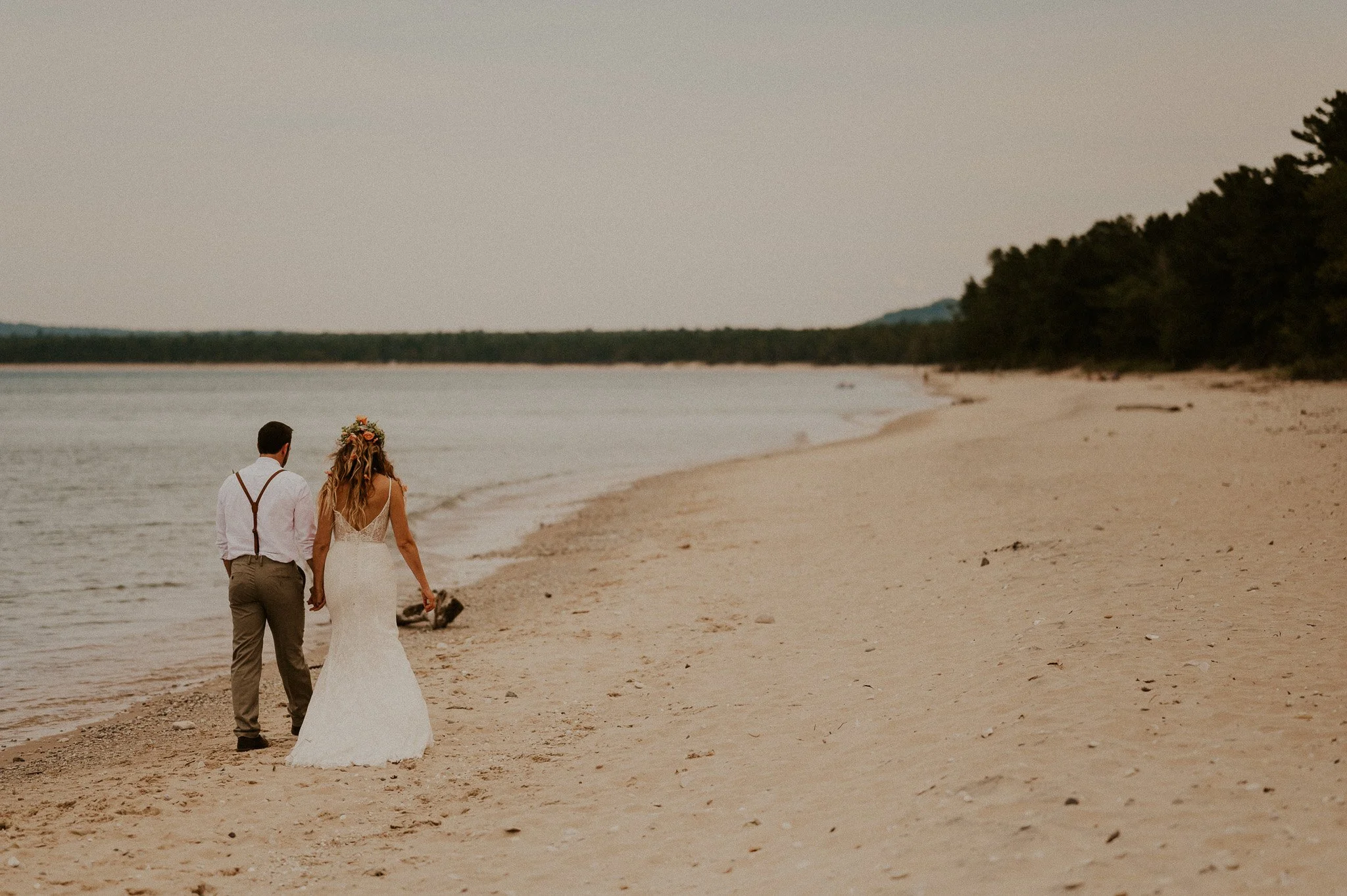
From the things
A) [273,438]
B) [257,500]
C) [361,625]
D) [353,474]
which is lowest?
[361,625]

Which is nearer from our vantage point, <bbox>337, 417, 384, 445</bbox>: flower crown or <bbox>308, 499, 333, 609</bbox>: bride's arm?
<bbox>337, 417, 384, 445</bbox>: flower crown

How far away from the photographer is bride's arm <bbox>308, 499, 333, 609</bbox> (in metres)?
7.38

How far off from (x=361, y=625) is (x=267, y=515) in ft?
3.23

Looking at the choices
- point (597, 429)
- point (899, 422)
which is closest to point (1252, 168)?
point (899, 422)

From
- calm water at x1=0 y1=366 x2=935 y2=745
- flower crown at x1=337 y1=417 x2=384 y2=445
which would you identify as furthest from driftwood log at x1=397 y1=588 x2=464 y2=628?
flower crown at x1=337 y1=417 x2=384 y2=445

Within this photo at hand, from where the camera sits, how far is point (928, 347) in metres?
174

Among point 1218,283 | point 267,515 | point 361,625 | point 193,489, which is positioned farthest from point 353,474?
point 1218,283

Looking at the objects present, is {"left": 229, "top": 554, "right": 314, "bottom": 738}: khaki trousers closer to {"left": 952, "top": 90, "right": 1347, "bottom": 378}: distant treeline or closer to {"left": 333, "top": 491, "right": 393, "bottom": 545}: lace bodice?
{"left": 333, "top": 491, "right": 393, "bottom": 545}: lace bodice

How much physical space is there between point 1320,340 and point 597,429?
112 ft

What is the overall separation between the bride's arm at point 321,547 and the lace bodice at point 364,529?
1.9 inches

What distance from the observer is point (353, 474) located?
7.27 metres

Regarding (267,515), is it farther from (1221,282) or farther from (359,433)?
(1221,282)

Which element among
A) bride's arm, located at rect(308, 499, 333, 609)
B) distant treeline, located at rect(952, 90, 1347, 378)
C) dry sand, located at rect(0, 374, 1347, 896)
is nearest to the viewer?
dry sand, located at rect(0, 374, 1347, 896)

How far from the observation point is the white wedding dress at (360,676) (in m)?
7.40
